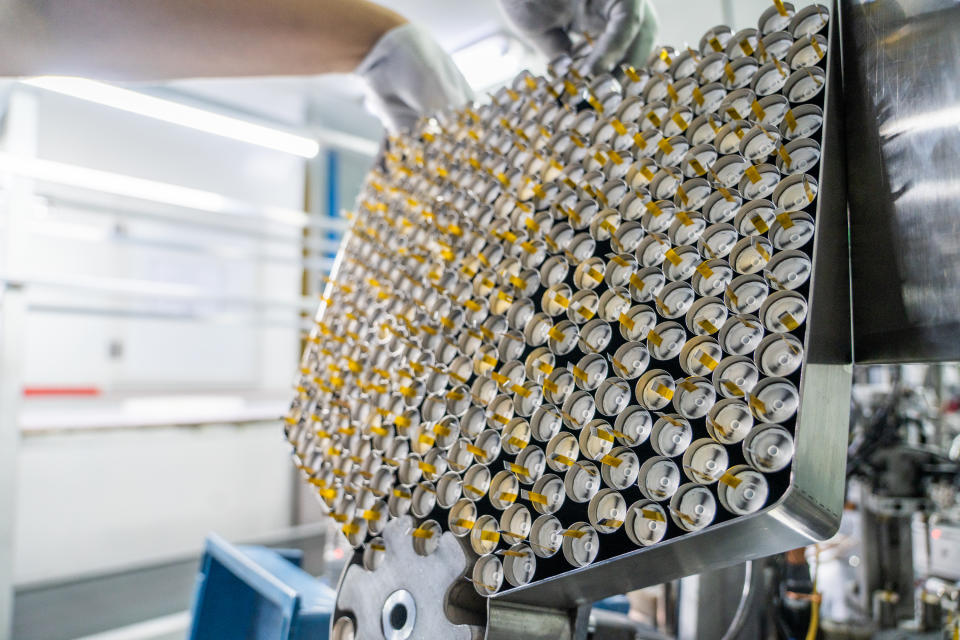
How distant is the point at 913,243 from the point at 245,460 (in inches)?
131

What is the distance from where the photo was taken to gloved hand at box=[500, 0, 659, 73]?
0.79m

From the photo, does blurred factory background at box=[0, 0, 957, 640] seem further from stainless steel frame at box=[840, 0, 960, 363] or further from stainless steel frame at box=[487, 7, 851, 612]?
stainless steel frame at box=[487, 7, 851, 612]

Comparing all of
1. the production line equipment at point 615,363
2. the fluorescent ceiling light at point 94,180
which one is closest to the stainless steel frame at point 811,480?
the production line equipment at point 615,363

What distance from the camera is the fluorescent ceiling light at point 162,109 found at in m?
1.83

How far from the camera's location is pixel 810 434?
14.7 inches

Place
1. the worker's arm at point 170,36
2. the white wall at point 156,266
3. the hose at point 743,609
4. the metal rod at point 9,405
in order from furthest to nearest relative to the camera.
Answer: the white wall at point 156,266 → the metal rod at point 9,405 → the worker's arm at point 170,36 → the hose at point 743,609

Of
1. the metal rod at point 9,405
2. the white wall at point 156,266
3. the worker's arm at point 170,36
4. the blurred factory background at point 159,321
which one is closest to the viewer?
the worker's arm at point 170,36

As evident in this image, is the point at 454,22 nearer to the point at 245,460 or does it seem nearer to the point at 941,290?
the point at 245,460

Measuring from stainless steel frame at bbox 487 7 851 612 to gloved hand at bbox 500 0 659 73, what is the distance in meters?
0.33

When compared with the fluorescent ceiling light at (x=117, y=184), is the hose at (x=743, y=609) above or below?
below

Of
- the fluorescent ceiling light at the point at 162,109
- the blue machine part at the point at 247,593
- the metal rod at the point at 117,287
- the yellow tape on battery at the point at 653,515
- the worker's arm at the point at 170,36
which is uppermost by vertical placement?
the fluorescent ceiling light at the point at 162,109

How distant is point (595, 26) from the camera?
3.02ft

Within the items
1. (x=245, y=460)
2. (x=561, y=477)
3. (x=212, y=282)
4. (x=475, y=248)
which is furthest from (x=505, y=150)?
(x=212, y=282)

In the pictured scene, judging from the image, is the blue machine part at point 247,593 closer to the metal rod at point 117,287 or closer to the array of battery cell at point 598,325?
the array of battery cell at point 598,325
